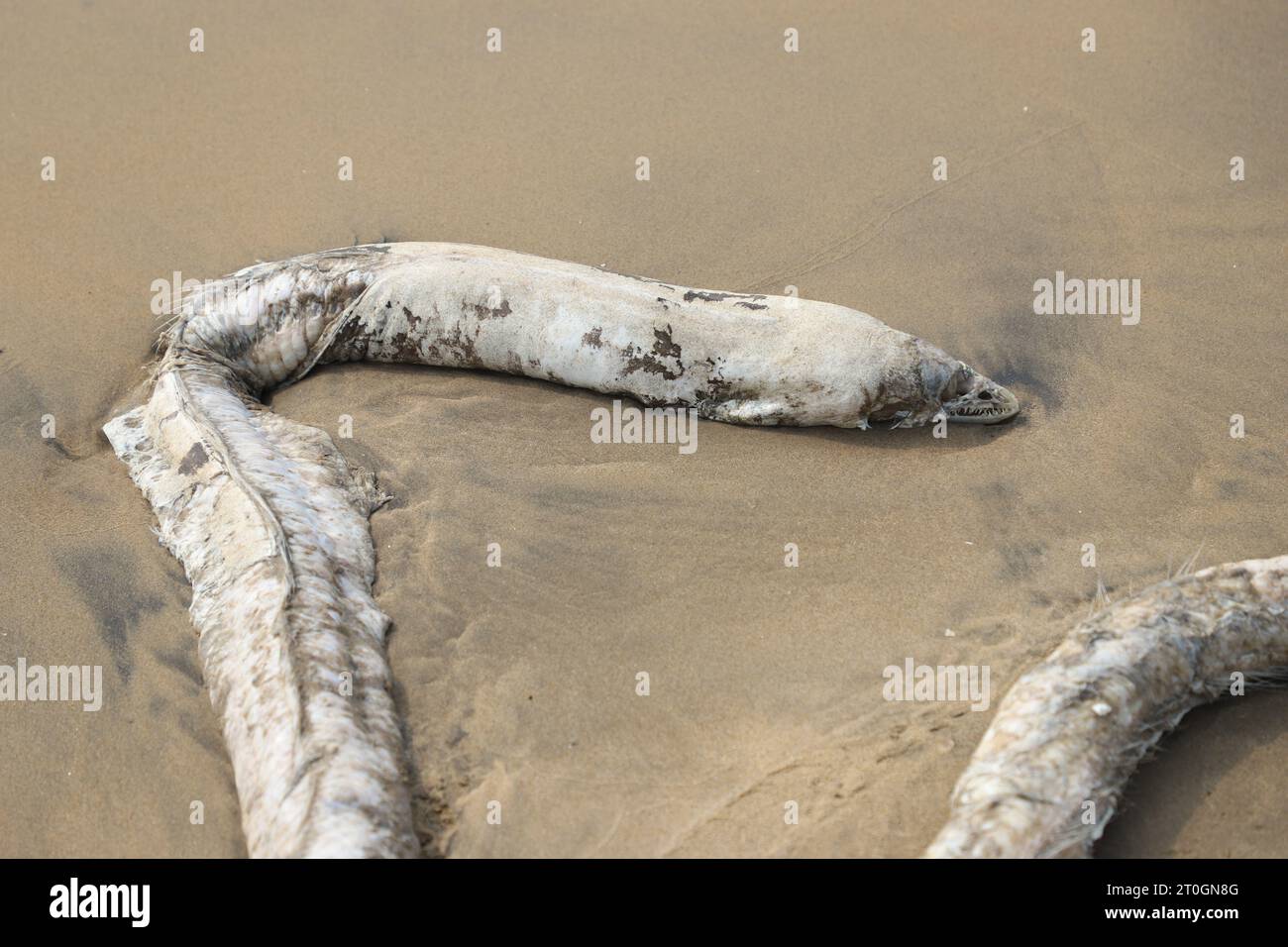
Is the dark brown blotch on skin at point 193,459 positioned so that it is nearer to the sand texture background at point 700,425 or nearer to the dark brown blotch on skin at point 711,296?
the sand texture background at point 700,425

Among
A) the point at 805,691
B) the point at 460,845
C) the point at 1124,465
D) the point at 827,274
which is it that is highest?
the point at 827,274

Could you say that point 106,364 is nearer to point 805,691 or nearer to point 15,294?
point 15,294

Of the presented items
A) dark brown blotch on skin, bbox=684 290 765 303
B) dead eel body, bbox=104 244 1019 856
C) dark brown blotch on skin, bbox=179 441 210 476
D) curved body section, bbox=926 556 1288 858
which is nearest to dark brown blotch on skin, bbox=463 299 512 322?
dead eel body, bbox=104 244 1019 856

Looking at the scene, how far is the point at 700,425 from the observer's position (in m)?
5.77

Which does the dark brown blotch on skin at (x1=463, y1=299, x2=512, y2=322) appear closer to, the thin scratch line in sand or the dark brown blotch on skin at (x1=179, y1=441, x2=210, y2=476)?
the dark brown blotch on skin at (x1=179, y1=441, x2=210, y2=476)

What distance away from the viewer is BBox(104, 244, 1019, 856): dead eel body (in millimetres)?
4645

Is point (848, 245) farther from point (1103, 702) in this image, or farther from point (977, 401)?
point (1103, 702)

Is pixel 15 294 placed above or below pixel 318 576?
above

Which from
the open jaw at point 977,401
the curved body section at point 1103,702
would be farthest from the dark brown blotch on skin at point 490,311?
the curved body section at point 1103,702

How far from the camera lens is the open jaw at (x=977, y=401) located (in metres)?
5.80

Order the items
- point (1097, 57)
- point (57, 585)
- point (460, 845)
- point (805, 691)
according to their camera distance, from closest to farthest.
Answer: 1. point (460, 845)
2. point (805, 691)
3. point (57, 585)
4. point (1097, 57)

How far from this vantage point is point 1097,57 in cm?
815

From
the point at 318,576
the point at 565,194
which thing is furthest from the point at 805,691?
the point at 565,194

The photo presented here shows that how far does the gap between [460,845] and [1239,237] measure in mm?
5878
